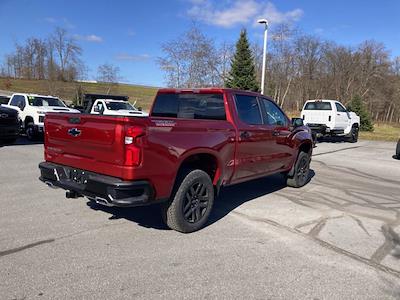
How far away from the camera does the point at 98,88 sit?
4859cm

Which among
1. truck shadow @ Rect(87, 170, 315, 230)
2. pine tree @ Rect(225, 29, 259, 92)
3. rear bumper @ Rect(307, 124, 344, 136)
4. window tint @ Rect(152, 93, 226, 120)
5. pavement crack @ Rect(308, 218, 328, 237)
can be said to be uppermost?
pine tree @ Rect(225, 29, 259, 92)

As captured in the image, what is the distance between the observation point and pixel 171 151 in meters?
4.35

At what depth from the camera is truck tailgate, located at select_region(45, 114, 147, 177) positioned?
4031 millimetres

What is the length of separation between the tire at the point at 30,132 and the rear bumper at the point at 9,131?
1694mm

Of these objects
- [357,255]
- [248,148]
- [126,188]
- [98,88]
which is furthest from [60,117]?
[98,88]

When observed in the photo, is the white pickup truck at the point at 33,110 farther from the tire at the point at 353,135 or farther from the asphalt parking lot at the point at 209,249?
the tire at the point at 353,135

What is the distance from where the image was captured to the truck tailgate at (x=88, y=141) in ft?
13.2

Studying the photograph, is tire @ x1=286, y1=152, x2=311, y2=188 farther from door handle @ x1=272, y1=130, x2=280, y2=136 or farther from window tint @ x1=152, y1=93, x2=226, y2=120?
window tint @ x1=152, y1=93, x2=226, y2=120

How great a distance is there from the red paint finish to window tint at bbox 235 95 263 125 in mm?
132

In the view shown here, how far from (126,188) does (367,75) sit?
57.5 m

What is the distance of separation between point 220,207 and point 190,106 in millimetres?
1694

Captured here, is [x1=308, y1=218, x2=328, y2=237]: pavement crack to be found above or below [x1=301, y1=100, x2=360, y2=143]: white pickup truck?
below

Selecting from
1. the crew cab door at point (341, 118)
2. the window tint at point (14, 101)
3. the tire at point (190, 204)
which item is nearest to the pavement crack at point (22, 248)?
the tire at point (190, 204)

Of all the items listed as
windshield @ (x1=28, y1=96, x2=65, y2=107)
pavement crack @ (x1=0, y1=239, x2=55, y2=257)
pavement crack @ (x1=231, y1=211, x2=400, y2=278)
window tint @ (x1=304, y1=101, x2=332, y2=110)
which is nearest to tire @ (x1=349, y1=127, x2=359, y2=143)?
window tint @ (x1=304, y1=101, x2=332, y2=110)
